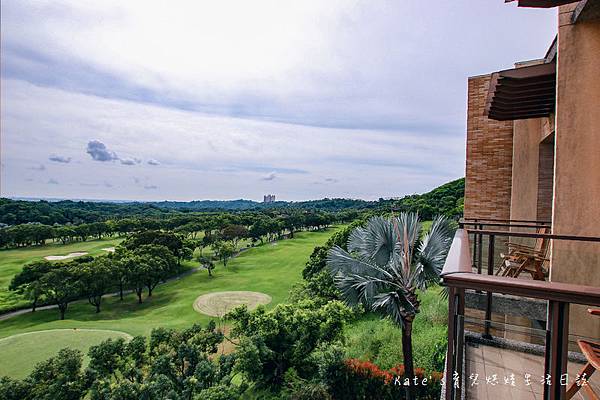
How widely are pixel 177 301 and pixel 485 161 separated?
26125 millimetres

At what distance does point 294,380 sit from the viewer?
11086 millimetres

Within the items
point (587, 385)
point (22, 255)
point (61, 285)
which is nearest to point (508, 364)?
point (587, 385)

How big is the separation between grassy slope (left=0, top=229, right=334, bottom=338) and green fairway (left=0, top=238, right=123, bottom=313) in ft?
10.9

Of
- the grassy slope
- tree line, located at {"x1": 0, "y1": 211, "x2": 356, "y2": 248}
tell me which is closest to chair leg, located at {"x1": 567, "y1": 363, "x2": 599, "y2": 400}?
the grassy slope

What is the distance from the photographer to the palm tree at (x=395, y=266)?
248 inches

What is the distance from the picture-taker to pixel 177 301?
27.7 meters

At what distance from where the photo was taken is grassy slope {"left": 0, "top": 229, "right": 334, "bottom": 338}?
22.4 meters

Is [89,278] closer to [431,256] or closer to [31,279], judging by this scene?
[31,279]

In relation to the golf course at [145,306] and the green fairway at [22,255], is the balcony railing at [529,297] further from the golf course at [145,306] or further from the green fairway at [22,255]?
the green fairway at [22,255]

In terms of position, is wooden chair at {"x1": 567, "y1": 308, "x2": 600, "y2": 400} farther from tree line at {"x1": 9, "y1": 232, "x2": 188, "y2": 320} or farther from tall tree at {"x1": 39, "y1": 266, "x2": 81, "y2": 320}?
tall tree at {"x1": 39, "y1": 266, "x2": 81, "y2": 320}

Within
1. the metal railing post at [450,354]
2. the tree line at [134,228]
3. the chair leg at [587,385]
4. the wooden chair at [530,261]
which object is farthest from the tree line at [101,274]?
the chair leg at [587,385]

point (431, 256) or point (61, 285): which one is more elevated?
point (431, 256)

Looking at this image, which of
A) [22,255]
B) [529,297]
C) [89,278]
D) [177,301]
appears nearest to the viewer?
[529,297]

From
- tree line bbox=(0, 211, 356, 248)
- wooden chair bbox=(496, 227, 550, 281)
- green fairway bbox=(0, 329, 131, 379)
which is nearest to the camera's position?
wooden chair bbox=(496, 227, 550, 281)
